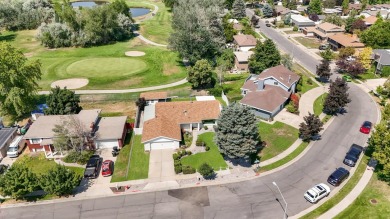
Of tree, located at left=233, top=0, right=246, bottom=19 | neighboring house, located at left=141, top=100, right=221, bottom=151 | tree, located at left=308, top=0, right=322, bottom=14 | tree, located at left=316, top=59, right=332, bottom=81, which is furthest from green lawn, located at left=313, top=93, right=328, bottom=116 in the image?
tree, located at left=308, top=0, right=322, bottom=14

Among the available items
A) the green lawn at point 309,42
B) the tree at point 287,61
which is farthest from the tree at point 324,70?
the green lawn at point 309,42

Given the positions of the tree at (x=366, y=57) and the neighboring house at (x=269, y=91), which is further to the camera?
the tree at (x=366, y=57)

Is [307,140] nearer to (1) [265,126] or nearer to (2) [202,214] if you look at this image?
(1) [265,126]

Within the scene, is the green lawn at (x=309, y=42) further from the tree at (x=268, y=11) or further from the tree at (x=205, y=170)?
the tree at (x=205, y=170)

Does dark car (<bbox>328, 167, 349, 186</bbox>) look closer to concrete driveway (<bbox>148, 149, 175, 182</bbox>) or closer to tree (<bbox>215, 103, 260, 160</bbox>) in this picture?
tree (<bbox>215, 103, 260, 160</bbox>)

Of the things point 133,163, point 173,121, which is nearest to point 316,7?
point 173,121

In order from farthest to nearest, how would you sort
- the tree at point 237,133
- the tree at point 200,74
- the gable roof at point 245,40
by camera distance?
the gable roof at point 245,40 < the tree at point 200,74 < the tree at point 237,133

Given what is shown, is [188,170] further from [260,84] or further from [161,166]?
[260,84]

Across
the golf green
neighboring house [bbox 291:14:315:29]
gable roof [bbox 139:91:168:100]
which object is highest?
neighboring house [bbox 291:14:315:29]
